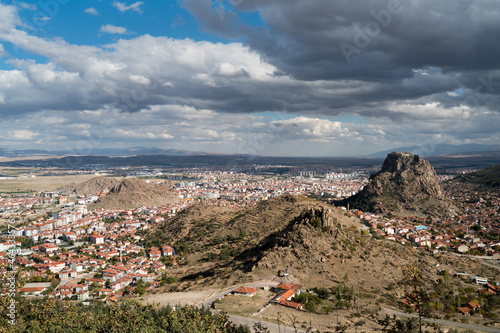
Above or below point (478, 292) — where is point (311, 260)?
above

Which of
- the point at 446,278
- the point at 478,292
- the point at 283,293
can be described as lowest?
the point at 478,292

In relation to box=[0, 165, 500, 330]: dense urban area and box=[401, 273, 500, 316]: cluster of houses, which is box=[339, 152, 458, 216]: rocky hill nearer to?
box=[0, 165, 500, 330]: dense urban area

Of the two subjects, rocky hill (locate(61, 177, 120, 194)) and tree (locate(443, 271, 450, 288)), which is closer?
tree (locate(443, 271, 450, 288))

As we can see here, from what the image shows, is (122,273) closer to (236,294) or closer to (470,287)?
(236,294)

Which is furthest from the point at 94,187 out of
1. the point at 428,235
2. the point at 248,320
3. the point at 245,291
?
the point at 248,320

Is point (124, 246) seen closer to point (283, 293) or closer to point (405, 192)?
point (283, 293)

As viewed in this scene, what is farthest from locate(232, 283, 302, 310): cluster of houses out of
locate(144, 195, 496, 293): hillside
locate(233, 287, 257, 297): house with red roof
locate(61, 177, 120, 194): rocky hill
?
locate(61, 177, 120, 194): rocky hill
